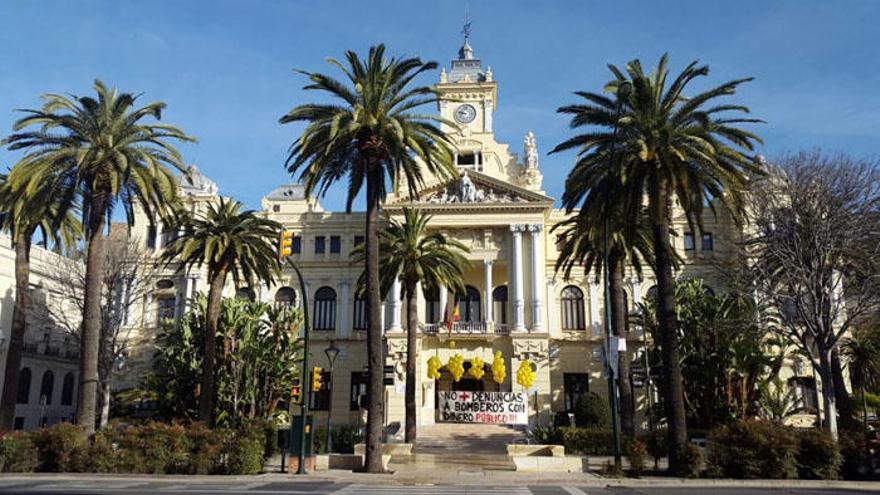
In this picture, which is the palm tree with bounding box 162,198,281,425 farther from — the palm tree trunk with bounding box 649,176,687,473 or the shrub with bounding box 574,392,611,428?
the shrub with bounding box 574,392,611,428

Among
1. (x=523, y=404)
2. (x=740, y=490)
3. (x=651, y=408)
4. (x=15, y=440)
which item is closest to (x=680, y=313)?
(x=651, y=408)

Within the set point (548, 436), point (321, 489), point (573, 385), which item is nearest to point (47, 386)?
point (548, 436)

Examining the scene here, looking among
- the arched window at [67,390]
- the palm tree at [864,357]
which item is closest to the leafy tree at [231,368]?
the arched window at [67,390]

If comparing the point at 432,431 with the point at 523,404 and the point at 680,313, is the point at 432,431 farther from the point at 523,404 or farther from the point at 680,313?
the point at 680,313

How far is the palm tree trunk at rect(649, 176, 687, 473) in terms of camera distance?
915 inches

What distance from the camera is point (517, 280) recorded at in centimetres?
4738

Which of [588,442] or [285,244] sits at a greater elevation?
[285,244]

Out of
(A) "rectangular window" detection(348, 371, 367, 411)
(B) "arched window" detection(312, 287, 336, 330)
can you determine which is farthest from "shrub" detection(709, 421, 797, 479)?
(B) "arched window" detection(312, 287, 336, 330)

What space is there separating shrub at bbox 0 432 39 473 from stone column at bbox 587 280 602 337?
36237 mm

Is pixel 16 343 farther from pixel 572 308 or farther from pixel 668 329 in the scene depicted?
pixel 572 308

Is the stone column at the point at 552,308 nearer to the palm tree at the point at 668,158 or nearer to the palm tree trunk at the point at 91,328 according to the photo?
the palm tree at the point at 668,158

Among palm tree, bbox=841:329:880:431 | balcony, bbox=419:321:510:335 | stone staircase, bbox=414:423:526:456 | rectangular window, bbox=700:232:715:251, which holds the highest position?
rectangular window, bbox=700:232:715:251

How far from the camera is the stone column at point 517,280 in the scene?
46531 millimetres

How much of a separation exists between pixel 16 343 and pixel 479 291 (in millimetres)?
30832
